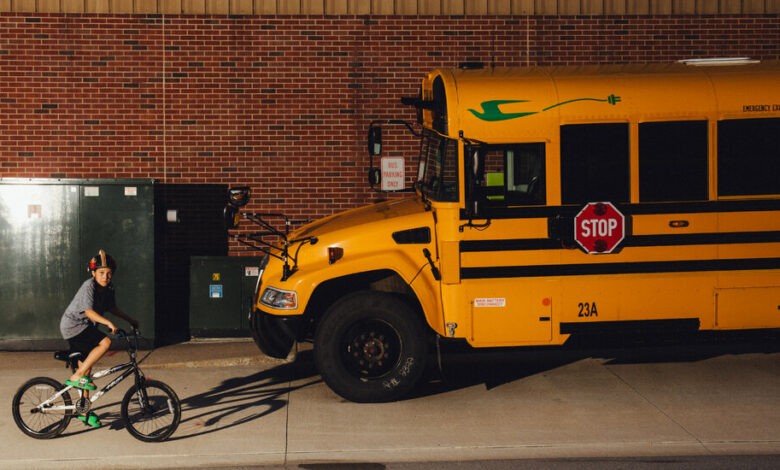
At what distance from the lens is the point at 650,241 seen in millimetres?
9070

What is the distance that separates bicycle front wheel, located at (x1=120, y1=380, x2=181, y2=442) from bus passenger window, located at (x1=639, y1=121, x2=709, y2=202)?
4772mm

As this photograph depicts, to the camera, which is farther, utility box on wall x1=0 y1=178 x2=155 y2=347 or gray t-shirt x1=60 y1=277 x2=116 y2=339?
utility box on wall x1=0 y1=178 x2=155 y2=347

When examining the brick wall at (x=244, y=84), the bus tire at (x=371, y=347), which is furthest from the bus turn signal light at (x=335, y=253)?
the brick wall at (x=244, y=84)

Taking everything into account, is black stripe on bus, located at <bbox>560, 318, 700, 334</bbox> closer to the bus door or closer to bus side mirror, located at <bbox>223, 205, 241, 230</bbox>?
the bus door

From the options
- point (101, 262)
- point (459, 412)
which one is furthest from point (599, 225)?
point (101, 262)

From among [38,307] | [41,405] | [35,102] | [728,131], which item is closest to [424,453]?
[41,405]

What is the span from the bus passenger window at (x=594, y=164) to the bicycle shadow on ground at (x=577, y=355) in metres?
1.38

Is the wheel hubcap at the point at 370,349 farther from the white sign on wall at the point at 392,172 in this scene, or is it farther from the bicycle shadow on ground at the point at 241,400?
the white sign on wall at the point at 392,172

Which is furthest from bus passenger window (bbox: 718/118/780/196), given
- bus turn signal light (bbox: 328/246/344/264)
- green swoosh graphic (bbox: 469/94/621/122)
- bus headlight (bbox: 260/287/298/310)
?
bus headlight (bbox: 260/287/298/310)

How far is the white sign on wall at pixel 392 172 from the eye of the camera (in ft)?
43.7

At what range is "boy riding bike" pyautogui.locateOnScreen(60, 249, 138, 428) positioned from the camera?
7.77 metres

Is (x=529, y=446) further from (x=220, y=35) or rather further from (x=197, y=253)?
(x=220, y=35)

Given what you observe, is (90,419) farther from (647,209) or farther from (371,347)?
(647,209)

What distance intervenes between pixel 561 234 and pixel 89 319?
4.40m
